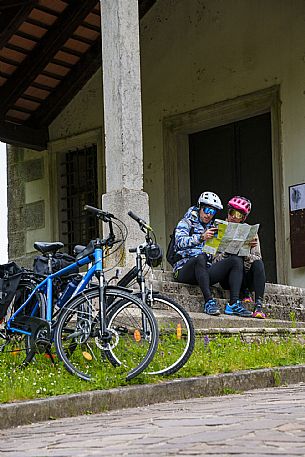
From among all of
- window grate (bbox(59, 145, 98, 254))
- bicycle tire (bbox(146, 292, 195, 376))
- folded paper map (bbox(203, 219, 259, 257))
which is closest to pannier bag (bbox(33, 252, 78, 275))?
bicycle tire (bbox(146, 292, 195, 376))

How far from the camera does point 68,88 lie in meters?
14.9

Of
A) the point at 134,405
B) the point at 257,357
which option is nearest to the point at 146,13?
the point at 257,357

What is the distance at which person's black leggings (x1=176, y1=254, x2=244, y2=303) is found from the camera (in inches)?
364

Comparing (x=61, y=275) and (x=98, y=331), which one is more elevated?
(x=61, y=275)

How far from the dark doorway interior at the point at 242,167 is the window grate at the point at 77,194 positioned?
5.39ft

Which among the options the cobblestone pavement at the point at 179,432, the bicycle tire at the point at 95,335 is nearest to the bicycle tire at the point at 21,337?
the bicycle tire at the point at 95,335

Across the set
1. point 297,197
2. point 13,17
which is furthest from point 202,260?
point 13,17

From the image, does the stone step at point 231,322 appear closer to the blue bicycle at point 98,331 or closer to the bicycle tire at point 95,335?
the blue bicycle at point 98,331

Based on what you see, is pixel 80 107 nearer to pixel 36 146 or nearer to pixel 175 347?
pixel 36 146

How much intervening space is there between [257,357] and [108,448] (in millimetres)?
3471

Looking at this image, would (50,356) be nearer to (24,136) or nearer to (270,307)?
(270,307)

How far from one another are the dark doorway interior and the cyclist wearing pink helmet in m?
3.15

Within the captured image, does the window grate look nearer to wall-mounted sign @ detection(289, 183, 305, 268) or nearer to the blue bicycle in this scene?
wall-mounted sign @ detection(289, 183, 305, 268)

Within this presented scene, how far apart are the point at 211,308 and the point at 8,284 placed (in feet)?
7.34
